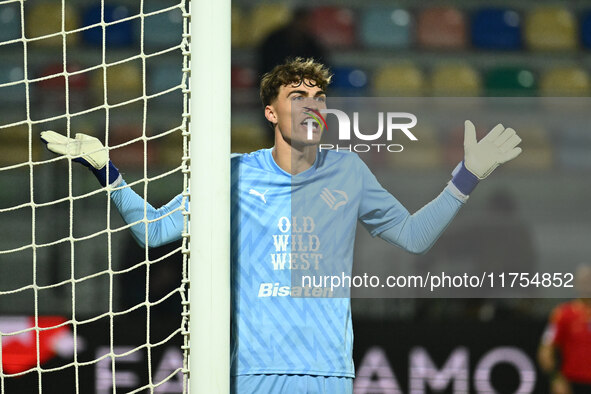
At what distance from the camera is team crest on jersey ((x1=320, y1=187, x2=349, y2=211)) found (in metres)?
1.89

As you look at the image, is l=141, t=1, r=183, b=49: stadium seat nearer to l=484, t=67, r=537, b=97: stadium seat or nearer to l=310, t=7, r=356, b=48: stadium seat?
l=310, t=7, r=356, b=48: stadium seat

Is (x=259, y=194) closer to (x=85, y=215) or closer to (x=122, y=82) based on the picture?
(x=85, y=215)

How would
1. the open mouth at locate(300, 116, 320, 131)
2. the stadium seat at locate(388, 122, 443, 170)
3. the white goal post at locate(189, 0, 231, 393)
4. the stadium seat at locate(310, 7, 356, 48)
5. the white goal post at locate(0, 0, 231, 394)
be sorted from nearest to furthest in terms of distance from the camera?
1. the white goal post at locate(189, 0, 231, 393)
2. the open mouth at locate(300, 116, 320, 131)
3. the stadium seat at locate(388, 122, 443, 170)
4. the white goal post at locate(0, 0, 231, 394)
5. the stadium seat at locate(310, 7, 356, 48)

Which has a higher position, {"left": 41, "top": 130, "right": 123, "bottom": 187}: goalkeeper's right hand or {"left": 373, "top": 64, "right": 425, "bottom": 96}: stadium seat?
{"left": 373, "top": 64, "right": 425, "bottom": 96}: stadium seat

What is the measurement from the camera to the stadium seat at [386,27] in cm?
291

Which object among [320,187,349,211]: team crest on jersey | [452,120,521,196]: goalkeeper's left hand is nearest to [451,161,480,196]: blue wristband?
[452,120,521,196]: goalkeeper's left hand

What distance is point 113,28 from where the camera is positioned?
117 inches

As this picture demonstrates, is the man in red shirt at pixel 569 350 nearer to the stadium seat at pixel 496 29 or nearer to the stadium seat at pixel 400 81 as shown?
the stadium seat at pixel 400 81

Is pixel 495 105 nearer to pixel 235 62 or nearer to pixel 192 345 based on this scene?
pixel 235 62

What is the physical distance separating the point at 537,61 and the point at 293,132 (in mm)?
1353

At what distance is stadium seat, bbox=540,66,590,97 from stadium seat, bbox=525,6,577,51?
0.12 meters

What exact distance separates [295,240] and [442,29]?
1.38m

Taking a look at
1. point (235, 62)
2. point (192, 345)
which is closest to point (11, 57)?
point (235, 62)

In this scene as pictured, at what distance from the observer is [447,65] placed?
2877 millimetres
